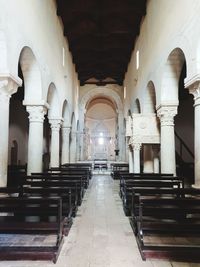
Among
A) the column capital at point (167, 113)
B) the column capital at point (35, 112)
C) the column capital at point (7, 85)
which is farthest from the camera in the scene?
the column capital at point (35, 112)

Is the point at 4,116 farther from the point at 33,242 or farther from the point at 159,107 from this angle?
the point at 159,107

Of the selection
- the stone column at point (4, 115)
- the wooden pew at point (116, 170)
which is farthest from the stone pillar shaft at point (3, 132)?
the wooden pew at point (116, 170)

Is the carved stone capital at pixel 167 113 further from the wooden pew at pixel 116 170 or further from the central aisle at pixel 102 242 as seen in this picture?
the wooden pew at pixel 116 170

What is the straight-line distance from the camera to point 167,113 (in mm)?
9453

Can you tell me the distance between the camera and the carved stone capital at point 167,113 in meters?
9.40

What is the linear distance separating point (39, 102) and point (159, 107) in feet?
14.0

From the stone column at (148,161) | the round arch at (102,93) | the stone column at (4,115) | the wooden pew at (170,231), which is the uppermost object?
the round arch at (102,93)

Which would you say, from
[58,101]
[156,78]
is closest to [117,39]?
[58,101]

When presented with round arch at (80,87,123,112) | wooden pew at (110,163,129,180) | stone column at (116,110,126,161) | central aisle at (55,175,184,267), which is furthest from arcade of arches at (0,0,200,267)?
stone column at (116,110,126,161)

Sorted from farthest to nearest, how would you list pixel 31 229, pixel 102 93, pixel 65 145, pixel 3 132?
pixel 102 93 → pixel 65 145 → pixel 3 132 → pixel 31 229

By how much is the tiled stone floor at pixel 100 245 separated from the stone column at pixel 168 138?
2.96m

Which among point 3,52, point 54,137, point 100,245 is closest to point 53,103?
point 54,137

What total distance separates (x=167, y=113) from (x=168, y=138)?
886 mm

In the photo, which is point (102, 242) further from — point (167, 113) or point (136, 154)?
point (136, 154)
